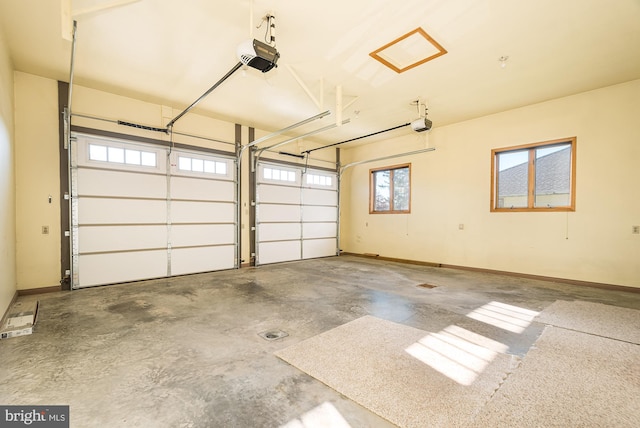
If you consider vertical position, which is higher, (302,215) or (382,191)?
(382,191)

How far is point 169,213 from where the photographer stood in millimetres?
5676

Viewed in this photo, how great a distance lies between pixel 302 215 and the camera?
26.5 feet

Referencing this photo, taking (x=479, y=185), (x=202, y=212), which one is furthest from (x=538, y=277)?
(x=202, y=212)

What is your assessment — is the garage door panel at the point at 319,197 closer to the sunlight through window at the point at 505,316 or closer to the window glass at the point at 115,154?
the window glass at the point at 115,154

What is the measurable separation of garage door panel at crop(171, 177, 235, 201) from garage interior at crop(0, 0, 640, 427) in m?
0.05

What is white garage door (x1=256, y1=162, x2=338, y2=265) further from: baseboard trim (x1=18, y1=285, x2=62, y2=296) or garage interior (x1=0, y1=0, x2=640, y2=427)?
baseboard trim (x1=18, y1=285, x2=62, y2=296)

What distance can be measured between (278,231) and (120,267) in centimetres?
352

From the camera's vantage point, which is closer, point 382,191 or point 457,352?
point 457,352

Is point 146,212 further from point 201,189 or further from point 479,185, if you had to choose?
point 479,185

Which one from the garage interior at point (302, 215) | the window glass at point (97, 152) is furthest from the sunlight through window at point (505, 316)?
the window glass at point (97, 152)

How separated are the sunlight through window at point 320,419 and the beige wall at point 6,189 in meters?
3.65

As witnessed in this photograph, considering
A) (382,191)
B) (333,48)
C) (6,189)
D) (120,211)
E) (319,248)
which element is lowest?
(319,248)

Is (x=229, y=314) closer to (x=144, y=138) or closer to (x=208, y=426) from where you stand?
(x=208, y=426)

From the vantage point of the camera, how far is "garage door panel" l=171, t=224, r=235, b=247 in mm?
5789
